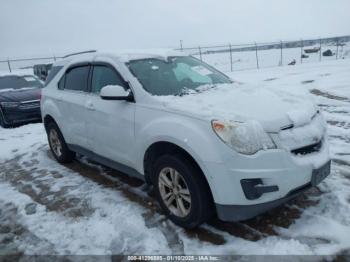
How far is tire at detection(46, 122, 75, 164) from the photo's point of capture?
19.5 feet

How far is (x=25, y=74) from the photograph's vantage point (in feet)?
39.2

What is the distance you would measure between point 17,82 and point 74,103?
7.29 m

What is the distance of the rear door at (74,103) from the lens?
5027mm

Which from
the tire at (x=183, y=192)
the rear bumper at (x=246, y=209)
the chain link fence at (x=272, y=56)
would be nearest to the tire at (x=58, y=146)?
the tire at (x=183, y=192)

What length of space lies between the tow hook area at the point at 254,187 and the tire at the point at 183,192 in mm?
378

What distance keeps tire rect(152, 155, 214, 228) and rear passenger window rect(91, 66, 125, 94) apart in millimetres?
1234

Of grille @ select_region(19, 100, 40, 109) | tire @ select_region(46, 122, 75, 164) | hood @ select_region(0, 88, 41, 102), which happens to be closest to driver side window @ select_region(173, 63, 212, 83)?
tire @ select_region(46, 122, 75, 164)

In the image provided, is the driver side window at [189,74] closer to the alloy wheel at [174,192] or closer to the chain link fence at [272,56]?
the alloy wheel at [174,192]

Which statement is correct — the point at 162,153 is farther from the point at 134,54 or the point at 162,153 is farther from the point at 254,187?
the point at 134,54

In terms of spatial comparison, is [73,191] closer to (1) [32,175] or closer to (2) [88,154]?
(2) [88,154]

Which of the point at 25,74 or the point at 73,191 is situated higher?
the point at 25,74

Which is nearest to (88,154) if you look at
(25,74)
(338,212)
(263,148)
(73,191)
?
(73,191)

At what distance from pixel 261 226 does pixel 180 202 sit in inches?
32.6

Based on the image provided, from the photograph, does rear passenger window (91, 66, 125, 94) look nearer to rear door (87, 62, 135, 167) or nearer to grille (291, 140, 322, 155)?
rear door (87, 62, 135, 167)
